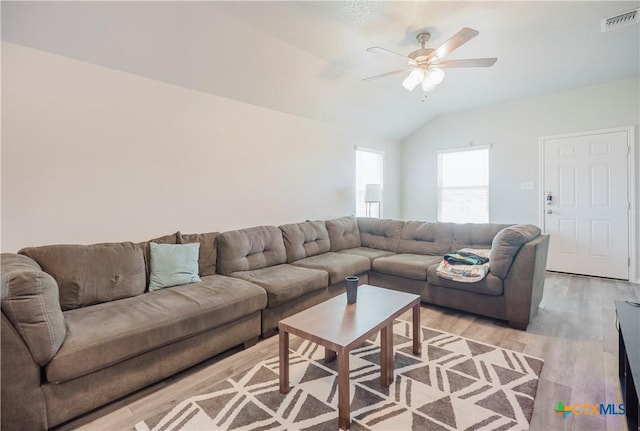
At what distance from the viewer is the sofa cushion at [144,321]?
61.2 inches

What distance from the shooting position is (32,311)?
1460 millimetres

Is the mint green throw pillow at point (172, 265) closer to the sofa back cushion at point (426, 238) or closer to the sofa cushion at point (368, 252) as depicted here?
the sofa cushion at point (368, 252)

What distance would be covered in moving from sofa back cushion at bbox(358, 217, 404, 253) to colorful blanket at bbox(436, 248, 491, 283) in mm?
985

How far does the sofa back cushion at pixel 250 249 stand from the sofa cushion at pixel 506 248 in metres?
2.08

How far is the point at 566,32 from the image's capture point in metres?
2.93

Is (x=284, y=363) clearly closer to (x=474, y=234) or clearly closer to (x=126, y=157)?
(x=126, y=157)

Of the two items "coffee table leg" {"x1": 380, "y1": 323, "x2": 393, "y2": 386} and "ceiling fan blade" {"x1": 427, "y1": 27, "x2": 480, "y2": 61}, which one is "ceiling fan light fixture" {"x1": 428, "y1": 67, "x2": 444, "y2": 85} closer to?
"ceiling fan blade" {"x1": 427, "y1": 27, "x2": 480, "y2": 61}

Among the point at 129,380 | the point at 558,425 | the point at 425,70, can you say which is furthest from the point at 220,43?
the point at 558,425

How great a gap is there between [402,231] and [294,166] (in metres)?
1.68

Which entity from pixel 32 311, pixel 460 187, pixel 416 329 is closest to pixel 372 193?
pixel 460 187

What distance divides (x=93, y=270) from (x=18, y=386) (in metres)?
0.85

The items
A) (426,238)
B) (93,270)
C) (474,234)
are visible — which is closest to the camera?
(93,270)

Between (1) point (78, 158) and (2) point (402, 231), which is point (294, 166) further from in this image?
(1) point (78, 158)

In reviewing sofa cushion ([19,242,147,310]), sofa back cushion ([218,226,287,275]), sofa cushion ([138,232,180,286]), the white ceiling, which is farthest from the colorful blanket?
sofa cushion ([19,242,147,310])
